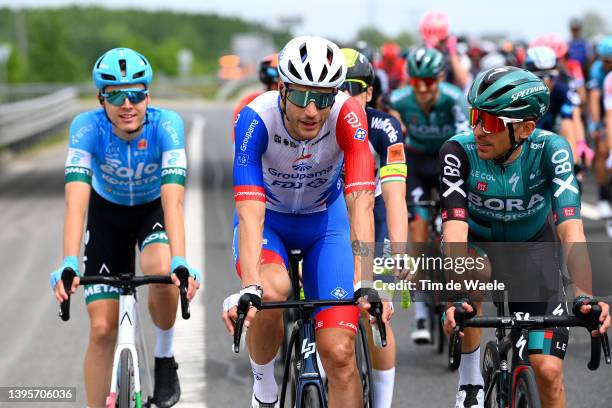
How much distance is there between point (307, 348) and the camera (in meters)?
5.75

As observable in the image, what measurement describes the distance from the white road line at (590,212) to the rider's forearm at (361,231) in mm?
9520

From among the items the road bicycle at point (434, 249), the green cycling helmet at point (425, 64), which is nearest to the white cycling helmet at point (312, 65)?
the road bicycle at point (434, 249)

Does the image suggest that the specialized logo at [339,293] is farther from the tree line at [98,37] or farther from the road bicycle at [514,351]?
the tree line at [98,37]

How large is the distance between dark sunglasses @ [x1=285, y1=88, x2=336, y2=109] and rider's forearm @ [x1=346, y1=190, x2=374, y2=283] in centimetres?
48

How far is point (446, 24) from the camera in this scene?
48.6 ft

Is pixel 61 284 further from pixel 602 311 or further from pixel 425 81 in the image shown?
pixel 425 81

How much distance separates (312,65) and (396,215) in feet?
3.82

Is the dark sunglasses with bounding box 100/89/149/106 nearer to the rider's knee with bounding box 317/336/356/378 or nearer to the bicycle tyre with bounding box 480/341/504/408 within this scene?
the rider's knee with bounding box 317/336/356/378

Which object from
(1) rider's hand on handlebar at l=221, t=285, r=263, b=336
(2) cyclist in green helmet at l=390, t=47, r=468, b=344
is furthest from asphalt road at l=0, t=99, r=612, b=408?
(1) rider's hand on handlebar at l=221, t=285, r=263, b=336

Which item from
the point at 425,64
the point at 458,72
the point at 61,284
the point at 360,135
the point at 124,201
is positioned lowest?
the point at 61,284

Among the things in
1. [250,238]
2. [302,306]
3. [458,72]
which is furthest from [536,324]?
[458,72]

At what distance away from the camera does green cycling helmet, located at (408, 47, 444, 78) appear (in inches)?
364

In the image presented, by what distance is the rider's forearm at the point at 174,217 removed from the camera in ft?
21.2

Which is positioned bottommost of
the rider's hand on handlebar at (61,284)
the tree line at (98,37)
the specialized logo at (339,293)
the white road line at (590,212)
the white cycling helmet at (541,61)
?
the specialized logo at (339,293)
